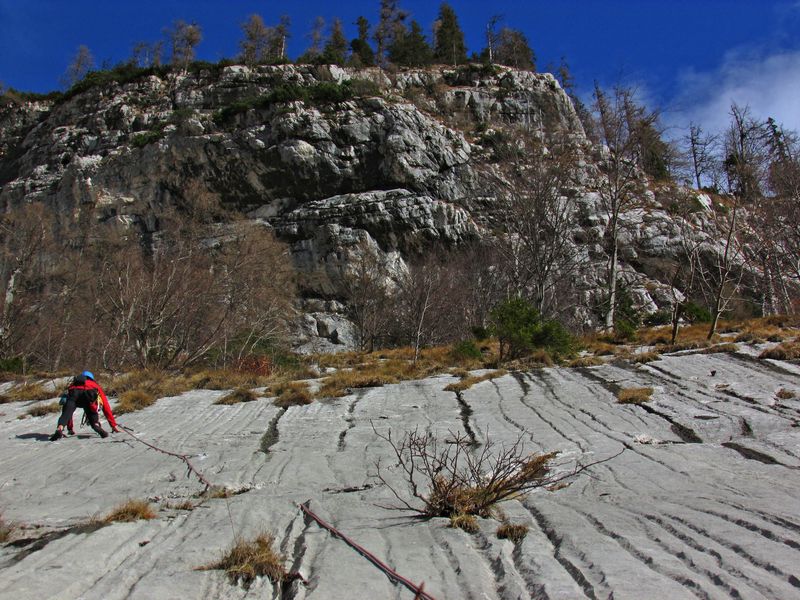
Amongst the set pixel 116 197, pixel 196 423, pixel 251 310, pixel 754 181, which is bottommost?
pixel 196 423

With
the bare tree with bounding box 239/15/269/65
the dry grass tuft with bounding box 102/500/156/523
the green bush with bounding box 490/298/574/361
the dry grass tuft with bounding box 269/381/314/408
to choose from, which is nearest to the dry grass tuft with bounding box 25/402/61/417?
the dry grass tuft with bounding box 269/381/314/408

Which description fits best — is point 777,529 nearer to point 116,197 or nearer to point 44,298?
point 44,298

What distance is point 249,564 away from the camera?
3.30m

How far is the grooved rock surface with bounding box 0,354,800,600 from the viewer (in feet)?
10.1

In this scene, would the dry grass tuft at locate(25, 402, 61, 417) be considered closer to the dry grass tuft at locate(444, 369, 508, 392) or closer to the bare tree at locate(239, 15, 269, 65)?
the dry grass tuft at locate(444, 369, 508, 392)

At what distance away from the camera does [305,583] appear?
10.5 ft

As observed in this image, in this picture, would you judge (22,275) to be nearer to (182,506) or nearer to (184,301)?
(184,301)

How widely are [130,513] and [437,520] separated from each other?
252 cm

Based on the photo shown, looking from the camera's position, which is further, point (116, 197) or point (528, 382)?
point (116, 197)

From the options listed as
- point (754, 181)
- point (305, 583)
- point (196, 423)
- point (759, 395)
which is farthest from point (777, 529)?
point (754, 181)

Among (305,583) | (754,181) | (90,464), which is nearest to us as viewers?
(305,583)

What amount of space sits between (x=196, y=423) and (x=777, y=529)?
808cm

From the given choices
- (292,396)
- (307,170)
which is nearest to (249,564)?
(292,396)

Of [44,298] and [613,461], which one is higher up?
[44,298]
